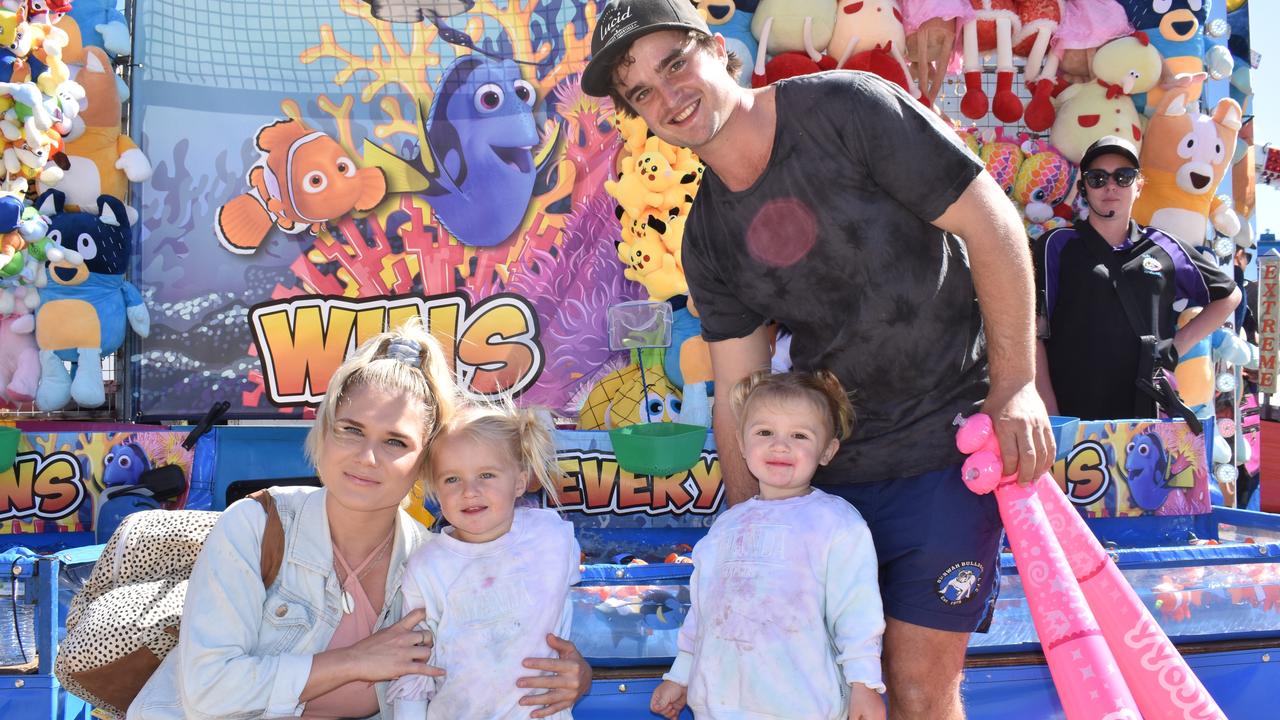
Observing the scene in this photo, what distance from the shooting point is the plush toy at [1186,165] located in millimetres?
4551

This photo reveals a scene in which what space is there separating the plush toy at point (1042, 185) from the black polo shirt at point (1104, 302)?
49cm

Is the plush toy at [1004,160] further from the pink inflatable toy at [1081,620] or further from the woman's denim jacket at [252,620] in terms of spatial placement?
the woman's denim jacket at [252,620]

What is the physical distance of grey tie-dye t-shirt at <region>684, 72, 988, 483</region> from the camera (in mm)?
1707

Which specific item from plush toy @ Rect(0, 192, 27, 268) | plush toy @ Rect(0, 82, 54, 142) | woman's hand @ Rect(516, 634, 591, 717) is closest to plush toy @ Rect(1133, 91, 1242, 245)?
woman's hand @ Rect(516, 634, 591, 717)

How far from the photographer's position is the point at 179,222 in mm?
4199

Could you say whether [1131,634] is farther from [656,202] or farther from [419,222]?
[419,222]

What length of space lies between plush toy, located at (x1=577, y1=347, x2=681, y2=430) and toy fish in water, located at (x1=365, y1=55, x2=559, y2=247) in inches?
33.7

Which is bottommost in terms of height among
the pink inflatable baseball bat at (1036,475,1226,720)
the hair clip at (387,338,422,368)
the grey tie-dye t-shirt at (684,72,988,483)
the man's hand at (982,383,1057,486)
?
the pink inflatable baseball bat at (1036,475,1226,720)

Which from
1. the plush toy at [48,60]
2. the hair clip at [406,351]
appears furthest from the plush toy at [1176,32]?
the plush toy at [48,60]

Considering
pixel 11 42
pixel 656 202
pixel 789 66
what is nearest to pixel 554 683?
pixel 656 202

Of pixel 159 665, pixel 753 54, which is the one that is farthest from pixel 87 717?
pixel 753 54

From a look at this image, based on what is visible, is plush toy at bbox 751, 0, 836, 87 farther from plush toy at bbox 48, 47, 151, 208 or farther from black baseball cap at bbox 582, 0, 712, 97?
plush toy at bbox 48, 47, 151, 208

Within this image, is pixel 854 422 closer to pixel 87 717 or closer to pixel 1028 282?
pixel 1028 282

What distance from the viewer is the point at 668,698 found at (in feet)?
6.43
